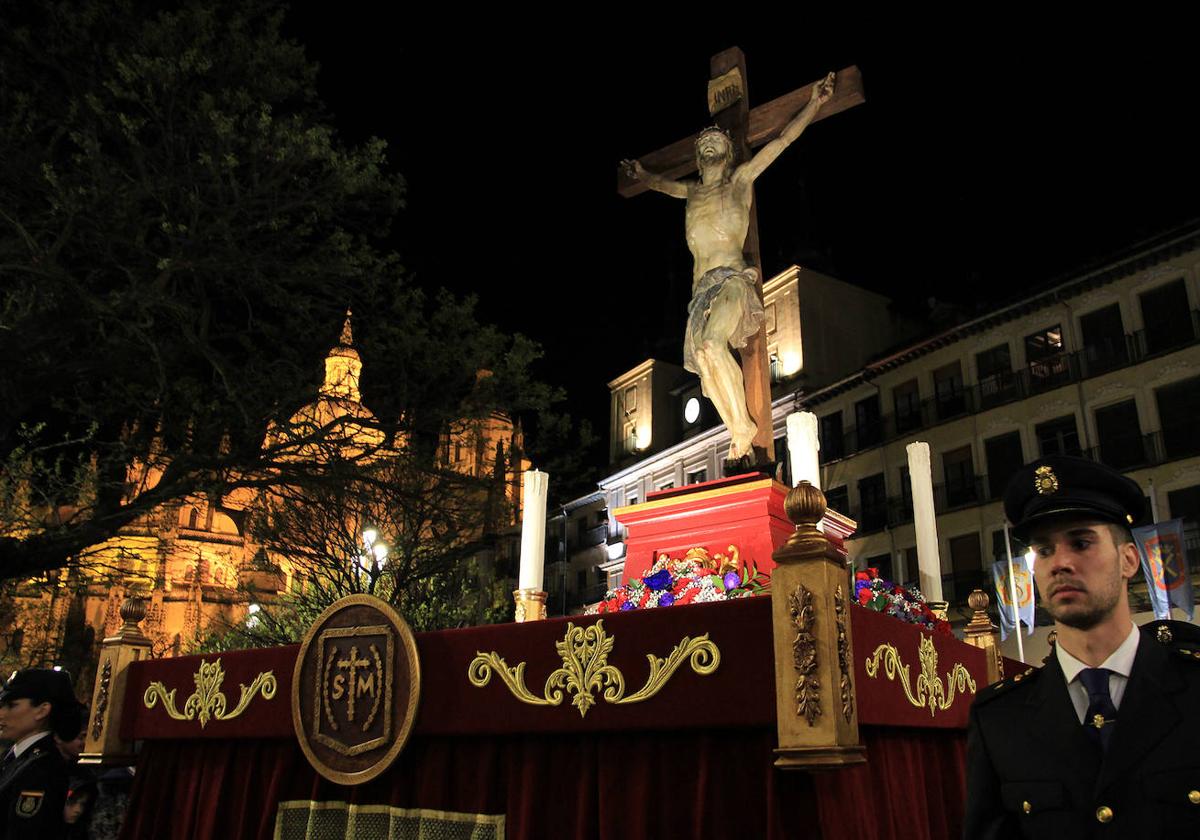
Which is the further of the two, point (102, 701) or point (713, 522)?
point (713, 522)

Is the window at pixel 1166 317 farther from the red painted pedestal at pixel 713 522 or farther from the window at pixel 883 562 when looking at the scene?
the red painted pedestal at pixel 713 522

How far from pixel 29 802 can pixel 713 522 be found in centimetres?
431

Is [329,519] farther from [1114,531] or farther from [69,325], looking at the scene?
[1114,531]

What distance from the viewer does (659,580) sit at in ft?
17.1

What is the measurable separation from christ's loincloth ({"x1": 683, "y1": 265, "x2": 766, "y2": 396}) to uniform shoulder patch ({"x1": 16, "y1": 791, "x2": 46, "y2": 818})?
4.92 metres

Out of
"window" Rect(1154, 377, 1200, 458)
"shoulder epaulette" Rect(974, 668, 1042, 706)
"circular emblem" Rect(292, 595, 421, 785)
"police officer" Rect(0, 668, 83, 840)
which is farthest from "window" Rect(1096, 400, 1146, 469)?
"police officer" Rect(0, 668, 83, 840)

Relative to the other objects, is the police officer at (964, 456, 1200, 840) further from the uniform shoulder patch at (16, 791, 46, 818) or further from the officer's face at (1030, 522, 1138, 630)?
the uniform shoulder patch at (16, 791, 46, 818)

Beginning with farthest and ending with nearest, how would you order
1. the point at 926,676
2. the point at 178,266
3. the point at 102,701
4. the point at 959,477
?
the point at 959,477 → the point at 178,266 → the point at 102,701 → the point at 926,676

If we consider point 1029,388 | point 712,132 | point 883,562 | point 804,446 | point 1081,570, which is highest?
point 1029,388

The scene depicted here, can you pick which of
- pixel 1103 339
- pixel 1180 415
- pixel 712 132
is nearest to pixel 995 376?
pixel 1103 339

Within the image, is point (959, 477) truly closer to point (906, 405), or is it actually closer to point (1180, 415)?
point (906, 405)

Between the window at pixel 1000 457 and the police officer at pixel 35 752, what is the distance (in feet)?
101

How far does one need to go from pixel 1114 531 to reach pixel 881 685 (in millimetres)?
1468

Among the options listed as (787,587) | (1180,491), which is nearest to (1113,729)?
(787,587)
